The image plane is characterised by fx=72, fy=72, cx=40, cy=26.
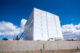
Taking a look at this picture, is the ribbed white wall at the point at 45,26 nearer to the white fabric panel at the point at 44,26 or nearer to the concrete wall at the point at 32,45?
the white fabric panel at the point at 44,26

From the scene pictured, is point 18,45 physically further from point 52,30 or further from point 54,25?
point 54,25

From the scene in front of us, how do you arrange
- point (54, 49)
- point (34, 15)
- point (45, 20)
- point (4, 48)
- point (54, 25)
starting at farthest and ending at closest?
point (54, 25) → point (45, 20) → point (34, 15) → point (54, 49) → point (4, 48)

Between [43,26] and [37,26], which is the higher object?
[43,26]

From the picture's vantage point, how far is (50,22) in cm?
2894

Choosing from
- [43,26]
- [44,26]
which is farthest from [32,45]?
[44,26]

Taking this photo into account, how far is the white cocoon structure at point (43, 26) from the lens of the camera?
2448 centimetres

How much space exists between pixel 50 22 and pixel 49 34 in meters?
5.11

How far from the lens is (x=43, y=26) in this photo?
26531mm

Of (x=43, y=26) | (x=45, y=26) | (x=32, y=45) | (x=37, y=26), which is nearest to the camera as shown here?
(x=32, y=45)

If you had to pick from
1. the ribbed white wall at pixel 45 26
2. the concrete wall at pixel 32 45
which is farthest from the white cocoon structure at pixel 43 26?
the concrete wall at pixel 32 45

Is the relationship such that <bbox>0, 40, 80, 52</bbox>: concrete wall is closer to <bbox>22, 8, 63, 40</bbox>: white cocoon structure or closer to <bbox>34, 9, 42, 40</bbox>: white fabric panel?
<bbox>22, 8, 63, 40</bbox>: white cocoon structure

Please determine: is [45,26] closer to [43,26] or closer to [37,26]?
[43,26]

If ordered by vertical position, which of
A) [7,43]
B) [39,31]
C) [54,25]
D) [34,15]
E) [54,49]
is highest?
[34,15]

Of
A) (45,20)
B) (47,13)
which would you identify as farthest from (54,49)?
(47,13)
